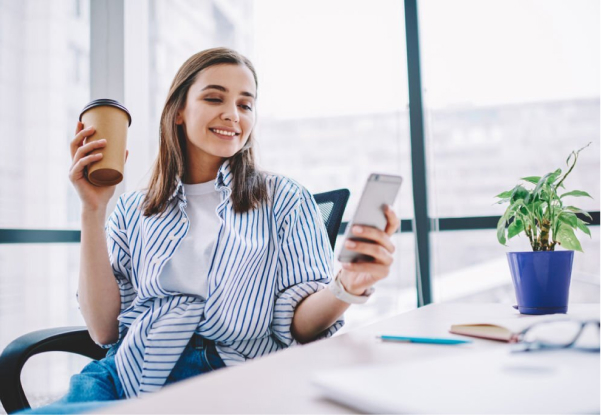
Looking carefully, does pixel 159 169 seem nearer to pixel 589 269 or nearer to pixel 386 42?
pixel 386 42

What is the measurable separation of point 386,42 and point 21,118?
1.98 m

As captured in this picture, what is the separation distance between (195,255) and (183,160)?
0.36m

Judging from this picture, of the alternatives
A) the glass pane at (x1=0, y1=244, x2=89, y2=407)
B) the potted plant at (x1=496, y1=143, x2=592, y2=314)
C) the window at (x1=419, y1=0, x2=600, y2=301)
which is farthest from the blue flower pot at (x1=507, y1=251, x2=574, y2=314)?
the glass pane at (x1=0, y1=244, x2=89, y2=407)

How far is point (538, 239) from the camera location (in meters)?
1.10

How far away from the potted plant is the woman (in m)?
0.36

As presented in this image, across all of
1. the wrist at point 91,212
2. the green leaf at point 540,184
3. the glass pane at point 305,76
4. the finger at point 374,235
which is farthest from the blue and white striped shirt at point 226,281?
the glass pane at point 305,76

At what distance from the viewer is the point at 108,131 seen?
3.37 feet

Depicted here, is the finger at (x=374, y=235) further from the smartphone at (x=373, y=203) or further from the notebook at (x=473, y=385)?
the notebook at (x=473, y=385)

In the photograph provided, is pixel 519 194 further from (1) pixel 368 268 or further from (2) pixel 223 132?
(2) pixel 223 132

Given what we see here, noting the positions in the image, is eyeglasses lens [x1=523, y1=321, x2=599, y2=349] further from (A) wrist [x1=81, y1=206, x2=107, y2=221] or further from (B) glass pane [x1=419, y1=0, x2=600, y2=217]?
(B) glass pane [x1=419, y1=0, x2=600, y2=217]

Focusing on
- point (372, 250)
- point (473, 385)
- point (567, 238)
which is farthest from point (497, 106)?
point (473, 385)

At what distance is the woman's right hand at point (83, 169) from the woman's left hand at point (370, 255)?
541 millimetres

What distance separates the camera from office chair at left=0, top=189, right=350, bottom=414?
103 cm

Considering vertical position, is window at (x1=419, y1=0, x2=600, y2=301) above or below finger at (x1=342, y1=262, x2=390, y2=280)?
above
